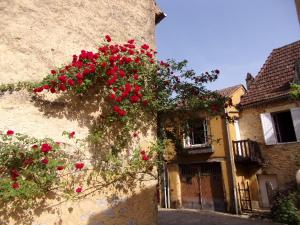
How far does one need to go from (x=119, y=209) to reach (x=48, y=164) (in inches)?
57.1

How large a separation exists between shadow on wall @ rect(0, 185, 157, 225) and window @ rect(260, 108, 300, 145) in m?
10.2

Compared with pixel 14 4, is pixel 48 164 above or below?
below

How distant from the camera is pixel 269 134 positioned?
13242 millimetres

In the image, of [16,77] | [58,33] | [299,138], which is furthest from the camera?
[299,138]

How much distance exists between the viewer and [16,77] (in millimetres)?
4094

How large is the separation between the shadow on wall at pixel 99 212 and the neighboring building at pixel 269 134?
9.75m

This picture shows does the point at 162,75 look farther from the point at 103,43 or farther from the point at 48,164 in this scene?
the point at 48,164

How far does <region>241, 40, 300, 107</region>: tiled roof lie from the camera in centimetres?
1318

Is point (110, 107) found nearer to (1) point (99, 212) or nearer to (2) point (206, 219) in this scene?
(1) point (99, 212)

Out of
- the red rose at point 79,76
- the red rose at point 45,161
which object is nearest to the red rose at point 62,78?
the red rose at point 79,76

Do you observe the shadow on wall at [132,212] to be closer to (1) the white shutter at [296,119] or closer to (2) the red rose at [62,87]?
(2) the red rose at [62,87]

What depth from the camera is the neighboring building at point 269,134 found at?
12.6 metres

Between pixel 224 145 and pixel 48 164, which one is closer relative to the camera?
pixel 48 164

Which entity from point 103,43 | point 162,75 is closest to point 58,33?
point 103,43
